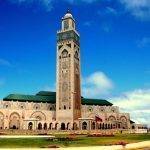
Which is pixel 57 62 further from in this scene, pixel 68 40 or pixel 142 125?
pixel 142 125

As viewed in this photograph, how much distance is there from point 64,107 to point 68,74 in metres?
11.3

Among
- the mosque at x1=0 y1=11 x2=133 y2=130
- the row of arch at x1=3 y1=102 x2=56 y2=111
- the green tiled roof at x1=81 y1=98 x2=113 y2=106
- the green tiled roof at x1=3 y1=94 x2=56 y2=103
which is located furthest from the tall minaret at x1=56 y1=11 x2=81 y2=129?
the green tiled roof at x1=81 y1=98 x2=113 y2=106

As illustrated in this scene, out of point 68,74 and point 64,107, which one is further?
point 68,74

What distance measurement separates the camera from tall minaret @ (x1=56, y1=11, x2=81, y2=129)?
101875 mm

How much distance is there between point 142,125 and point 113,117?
11942 millimetres

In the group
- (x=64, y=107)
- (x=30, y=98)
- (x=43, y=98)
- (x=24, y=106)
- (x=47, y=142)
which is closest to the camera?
(x=47, y=142)

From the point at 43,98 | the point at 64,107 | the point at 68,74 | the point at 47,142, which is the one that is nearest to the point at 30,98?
the point at 43,98

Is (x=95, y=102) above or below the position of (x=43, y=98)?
below

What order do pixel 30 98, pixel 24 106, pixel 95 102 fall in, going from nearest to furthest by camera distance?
pixel 24 106 → pixel 30 98 → pixel 95 102

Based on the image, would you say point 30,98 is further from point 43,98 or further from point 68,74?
point 68,74

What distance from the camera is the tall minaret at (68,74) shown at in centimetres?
10188

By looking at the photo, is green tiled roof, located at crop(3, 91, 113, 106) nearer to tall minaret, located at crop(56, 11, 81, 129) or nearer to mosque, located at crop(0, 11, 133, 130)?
mosque, located at crop(0, 11, 133, 130)

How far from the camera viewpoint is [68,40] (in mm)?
108812

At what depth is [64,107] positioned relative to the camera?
339 feet
